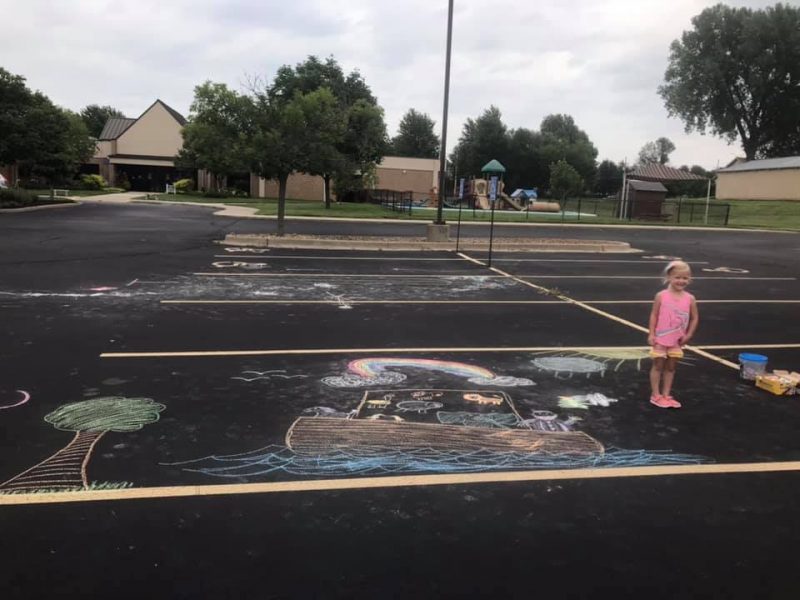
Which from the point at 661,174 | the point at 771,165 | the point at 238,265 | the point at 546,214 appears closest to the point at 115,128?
the point at 546,214

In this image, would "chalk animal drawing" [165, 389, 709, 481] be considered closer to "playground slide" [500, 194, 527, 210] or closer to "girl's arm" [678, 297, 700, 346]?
"girl's arm" [678, 297, 700, 346]

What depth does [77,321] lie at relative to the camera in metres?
7.95

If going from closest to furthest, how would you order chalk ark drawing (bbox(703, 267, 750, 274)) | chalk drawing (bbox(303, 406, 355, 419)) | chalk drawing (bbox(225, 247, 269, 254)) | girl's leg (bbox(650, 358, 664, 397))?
chalk drawing (bbox(303, 406, 355, 419)), girl's leg (bbox(650, 358, 664, 397)), chalk ark drawing (bbox(703, 267, 750, 274)), chalk drawing (bbox(225, 247, 269, 254))

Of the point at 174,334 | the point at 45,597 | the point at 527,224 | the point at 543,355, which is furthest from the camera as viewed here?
the point at 527,224

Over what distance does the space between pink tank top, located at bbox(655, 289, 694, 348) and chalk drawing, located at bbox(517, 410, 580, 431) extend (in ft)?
3.59

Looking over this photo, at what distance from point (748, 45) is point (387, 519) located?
8094 cm

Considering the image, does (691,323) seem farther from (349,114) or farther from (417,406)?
(349,114)

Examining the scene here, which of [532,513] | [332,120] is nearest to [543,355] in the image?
[532,513]

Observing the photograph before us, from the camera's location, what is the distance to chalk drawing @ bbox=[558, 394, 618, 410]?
522 centimetres

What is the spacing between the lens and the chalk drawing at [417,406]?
4.98 meters

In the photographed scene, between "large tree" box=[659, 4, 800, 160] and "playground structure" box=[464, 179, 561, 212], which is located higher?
"large tree" box=[659, 4, 800, 160]

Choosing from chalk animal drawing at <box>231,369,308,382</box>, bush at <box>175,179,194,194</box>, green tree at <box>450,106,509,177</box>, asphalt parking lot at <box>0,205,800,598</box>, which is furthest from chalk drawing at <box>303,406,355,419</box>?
green tree at <box>450,106,509,177</box>

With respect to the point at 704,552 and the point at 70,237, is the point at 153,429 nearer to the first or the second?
the point at 704,552

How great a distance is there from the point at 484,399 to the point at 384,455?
1.46 m
